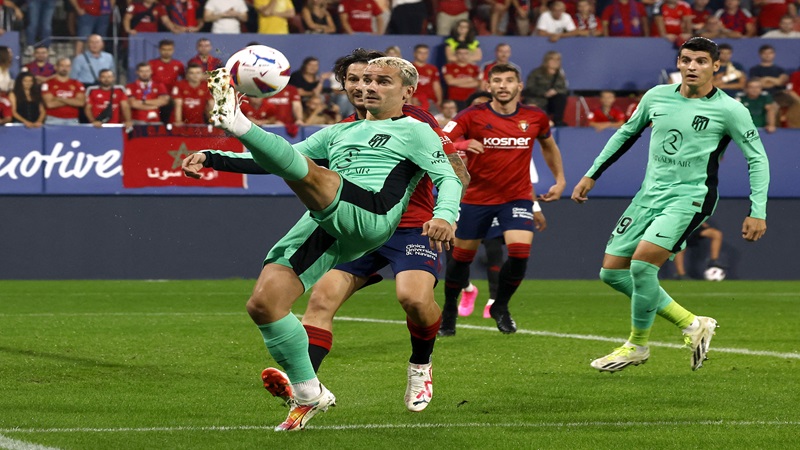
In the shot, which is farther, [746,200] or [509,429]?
[746,200]

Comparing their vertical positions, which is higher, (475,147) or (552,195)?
(475,147)

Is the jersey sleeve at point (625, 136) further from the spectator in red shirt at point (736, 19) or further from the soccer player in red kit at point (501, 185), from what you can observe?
the spectator in red shirt at point (736, 19)

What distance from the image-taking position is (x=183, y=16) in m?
19.3

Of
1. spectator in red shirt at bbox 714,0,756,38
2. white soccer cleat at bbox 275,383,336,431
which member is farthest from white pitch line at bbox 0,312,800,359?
spectator in red shirt at bbox 714,0,756,38

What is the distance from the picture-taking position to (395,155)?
6305 millimetres

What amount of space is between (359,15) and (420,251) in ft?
45.5

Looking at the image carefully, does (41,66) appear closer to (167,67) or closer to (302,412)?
(167,67)

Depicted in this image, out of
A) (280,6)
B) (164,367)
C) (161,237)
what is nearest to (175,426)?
(164,367)

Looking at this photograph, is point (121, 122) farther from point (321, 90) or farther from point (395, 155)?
point (395, 155)

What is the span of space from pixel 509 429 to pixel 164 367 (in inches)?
123

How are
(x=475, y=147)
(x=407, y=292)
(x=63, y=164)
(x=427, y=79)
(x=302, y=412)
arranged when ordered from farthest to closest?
1. (x=427, y=79)
2. (x=63, y=164)
3. (x=475, y=147)
4. (x=407, y=292)
5. (x=302, y=412)

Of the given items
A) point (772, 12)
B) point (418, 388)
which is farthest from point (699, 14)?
point (418, 388)

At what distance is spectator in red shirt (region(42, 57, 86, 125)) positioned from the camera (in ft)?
58.7

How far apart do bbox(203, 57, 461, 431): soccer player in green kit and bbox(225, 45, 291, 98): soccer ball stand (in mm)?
476
